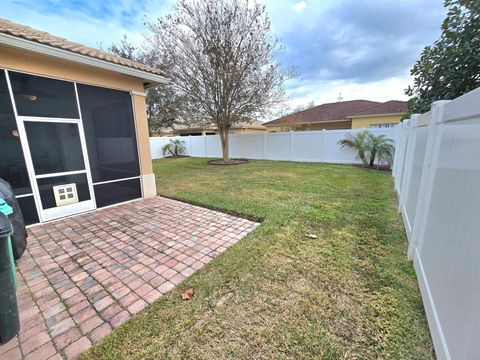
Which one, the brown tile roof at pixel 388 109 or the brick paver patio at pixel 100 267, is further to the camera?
the brown tile roof at pixel 388 109

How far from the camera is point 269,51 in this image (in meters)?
11.0

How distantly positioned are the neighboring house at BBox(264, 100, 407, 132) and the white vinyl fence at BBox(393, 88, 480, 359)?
17.5m

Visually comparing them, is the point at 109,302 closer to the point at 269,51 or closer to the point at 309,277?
the point at 309,277

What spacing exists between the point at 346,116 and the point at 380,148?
10.8 metres

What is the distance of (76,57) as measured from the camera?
4.20 m

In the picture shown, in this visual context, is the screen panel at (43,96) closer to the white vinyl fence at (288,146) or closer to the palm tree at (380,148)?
the white vinyl fence at (288,146)

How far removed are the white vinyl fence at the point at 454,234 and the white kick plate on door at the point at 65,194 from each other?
6.30m

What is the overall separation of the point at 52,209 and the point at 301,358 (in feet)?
18.0

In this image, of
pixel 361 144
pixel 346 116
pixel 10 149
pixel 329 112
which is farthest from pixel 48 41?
pixel 329 112

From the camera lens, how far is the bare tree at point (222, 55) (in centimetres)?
1015

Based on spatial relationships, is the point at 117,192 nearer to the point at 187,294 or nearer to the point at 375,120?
the point at 187,294

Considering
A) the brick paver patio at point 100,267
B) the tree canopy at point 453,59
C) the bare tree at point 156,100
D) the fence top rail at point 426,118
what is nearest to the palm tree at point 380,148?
the tree canopy at point 453,59

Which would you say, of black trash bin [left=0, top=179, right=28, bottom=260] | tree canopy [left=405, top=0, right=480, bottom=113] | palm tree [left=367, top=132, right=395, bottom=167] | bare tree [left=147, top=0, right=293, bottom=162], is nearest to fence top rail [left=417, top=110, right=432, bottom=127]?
tree canopy [left=405, top=0, right=480, bottom=113]

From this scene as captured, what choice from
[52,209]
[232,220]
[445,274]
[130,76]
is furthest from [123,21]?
[445,274]
